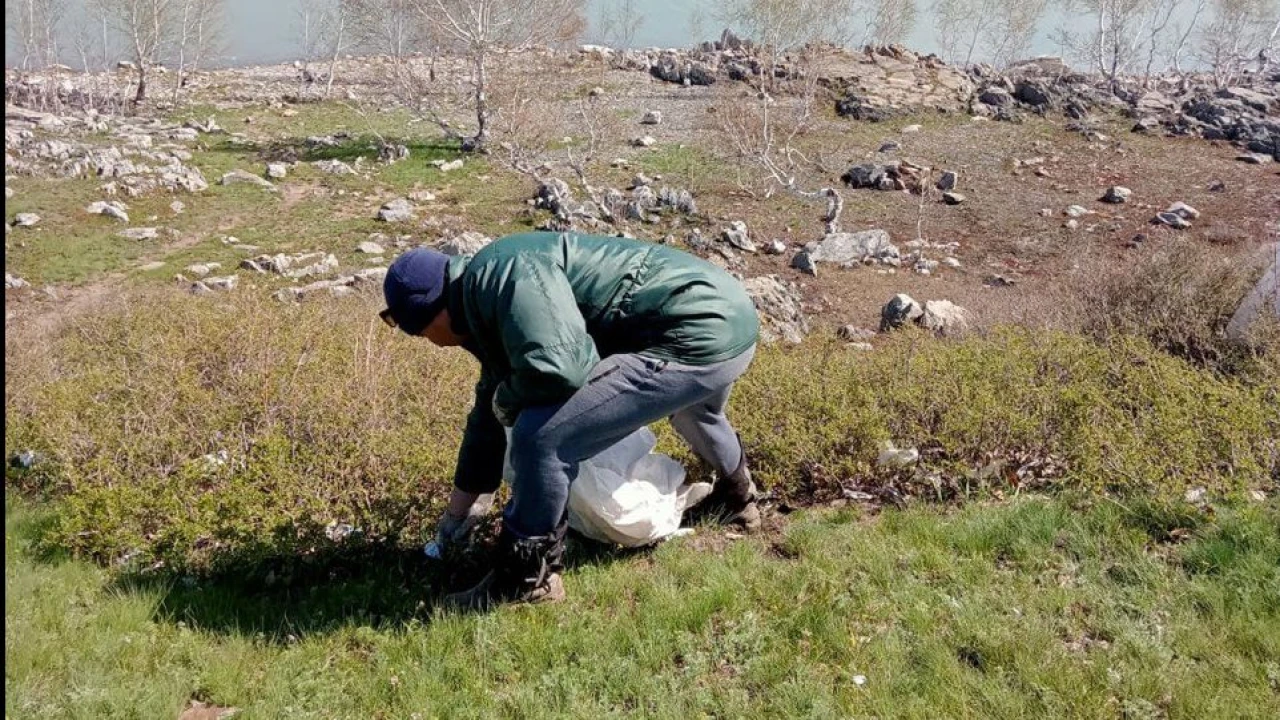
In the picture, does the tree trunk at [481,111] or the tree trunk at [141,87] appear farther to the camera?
the tree trunk at [141,87]

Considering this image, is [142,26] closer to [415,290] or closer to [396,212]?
[396,212]

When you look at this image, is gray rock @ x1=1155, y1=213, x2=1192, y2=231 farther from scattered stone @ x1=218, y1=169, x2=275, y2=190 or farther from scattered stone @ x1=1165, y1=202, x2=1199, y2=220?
Answer: scattered stone @ x1=218, y1=169, x2=275, y2=190

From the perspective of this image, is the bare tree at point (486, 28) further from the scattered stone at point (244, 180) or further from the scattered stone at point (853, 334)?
the scattered stone at point (853, 334)

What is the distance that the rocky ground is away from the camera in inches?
453

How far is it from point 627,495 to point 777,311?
7171 millimetres

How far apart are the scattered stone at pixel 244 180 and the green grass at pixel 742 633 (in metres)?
14.0

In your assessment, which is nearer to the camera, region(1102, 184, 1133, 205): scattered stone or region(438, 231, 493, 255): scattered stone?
region(438, 231, 493, 255): scattered stone

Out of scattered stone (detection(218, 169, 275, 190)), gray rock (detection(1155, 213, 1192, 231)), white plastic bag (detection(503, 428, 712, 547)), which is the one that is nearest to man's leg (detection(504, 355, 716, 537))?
white plastic bag (detection(503, 428, 712, 547))

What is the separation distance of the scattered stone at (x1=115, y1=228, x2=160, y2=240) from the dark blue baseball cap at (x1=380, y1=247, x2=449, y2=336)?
39.8 feet

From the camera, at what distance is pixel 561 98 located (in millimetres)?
27891

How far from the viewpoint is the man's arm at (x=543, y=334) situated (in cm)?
237

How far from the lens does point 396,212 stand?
570 inches

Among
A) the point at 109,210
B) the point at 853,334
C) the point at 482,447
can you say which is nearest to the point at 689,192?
the point at 853,334

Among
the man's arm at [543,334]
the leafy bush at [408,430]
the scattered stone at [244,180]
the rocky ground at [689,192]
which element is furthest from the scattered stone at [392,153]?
the man's arm at [543,334]
